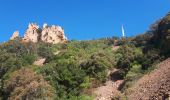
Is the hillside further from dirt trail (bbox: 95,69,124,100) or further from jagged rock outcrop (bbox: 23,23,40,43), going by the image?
jagged rock outcrop (bbox: 23,23,40,43)

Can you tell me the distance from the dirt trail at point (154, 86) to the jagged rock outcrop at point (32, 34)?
35229mm

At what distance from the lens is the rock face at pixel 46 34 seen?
65.3 meters

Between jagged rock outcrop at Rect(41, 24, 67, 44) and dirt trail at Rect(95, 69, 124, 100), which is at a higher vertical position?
jagged rock outcrop at Rect(41, 24, 67, 44)

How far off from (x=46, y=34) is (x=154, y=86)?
3802cm

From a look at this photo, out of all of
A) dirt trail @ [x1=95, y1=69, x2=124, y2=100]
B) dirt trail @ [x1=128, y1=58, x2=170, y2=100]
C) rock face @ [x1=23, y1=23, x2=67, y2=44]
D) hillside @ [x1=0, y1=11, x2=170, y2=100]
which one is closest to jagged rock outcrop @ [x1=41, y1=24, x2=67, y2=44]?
rock face @ [x1=23, y1=23, x2=67, y2=44]

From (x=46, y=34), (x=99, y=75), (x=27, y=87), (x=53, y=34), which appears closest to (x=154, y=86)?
(x=99, y=75)

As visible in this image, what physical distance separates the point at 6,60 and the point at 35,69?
235 inches

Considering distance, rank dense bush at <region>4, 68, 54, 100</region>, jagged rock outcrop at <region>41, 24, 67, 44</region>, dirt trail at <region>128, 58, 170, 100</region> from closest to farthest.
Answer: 1. dirt trail at <region>128, 58, 170, 100</region>
2. dense bush at <region>4, 68, 54, 100</region>
3. jagged rock outcrop at <region>41, 24, 67, 44</region>

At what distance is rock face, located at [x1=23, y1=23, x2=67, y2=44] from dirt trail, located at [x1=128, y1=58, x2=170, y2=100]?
32.2 meters

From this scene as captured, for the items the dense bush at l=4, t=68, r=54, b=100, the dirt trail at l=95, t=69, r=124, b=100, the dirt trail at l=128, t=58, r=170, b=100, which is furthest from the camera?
the dirt trail at l=95, t=69, r=124, b=100

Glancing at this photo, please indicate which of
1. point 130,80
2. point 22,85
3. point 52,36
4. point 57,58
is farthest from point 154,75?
Answer: point 52,36

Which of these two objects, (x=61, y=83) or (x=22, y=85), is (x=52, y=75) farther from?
(x=22, y=85)

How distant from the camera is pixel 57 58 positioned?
46688 mm

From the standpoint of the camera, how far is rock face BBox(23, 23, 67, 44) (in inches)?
2571
